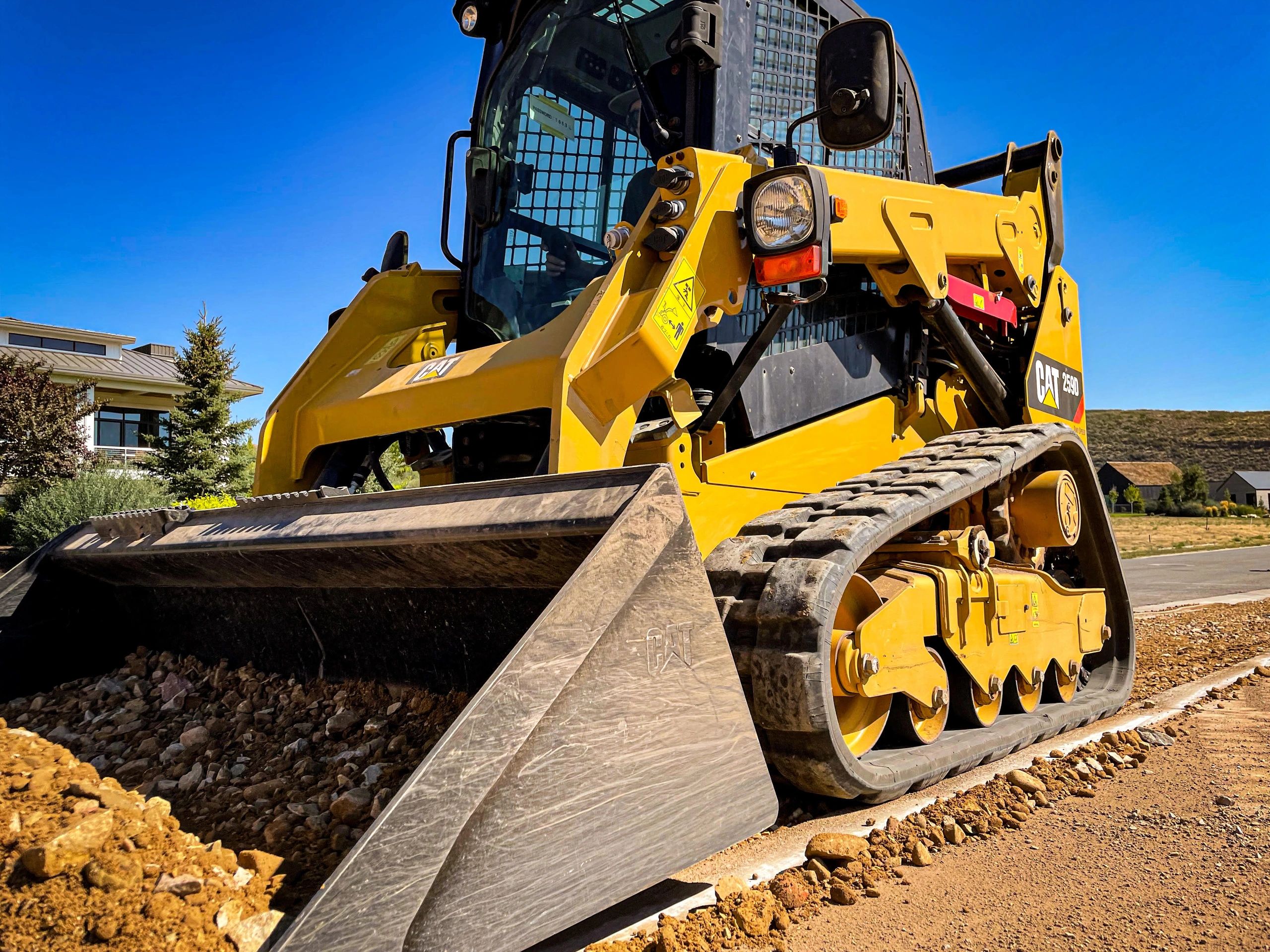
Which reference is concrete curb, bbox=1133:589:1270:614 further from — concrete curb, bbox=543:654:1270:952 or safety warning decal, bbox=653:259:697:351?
safety warning decal, bbox=653:259:697:351

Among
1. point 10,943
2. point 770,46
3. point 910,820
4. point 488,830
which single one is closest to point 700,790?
point 488,830

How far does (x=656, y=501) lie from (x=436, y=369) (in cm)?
173

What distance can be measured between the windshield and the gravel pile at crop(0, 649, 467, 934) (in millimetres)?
1724

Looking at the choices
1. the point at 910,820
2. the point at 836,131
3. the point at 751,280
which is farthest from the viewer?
the point at 751,280

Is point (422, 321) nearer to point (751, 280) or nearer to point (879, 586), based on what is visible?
point (751, 280)

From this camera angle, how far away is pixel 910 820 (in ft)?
8.92

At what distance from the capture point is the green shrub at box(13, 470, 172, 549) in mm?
15492

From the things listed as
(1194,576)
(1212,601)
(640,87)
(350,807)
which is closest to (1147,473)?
(1194,576)

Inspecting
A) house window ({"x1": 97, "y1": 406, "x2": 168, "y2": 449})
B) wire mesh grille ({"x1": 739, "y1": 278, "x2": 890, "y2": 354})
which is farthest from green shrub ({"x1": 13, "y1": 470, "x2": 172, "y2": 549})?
wire mesh grille ({"x1": 739, "y1": 278, "x2": 890, "y2": 354})

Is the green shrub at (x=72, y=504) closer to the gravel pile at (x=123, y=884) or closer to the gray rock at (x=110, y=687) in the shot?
the gray rock at (x=110, y=687)

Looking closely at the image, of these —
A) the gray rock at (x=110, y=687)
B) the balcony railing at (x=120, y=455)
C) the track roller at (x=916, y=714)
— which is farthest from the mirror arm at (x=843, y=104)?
the balcony railing at (x=120, y=455)

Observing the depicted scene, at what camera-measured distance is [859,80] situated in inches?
113

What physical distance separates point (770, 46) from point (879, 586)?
2.15 meters

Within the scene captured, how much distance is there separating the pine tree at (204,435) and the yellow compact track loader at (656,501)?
57.6 feet
